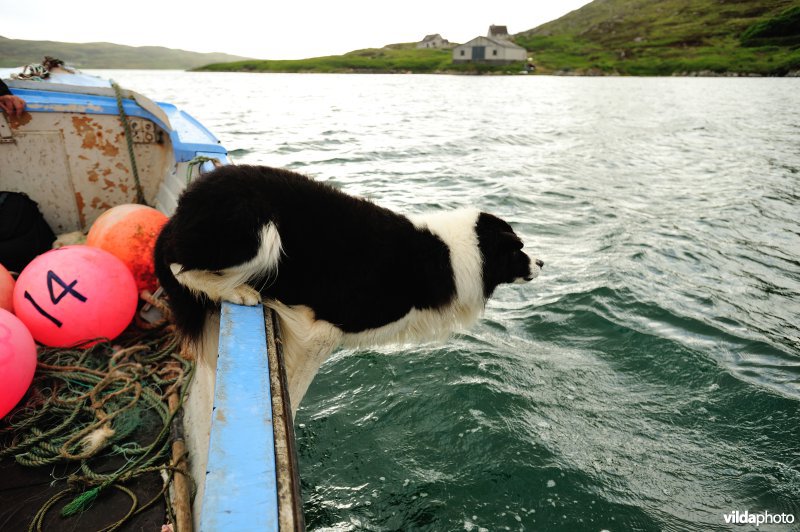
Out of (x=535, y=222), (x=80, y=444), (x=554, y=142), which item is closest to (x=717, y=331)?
(x=535, y=222)

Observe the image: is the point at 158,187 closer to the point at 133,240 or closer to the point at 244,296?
the point at 133,240

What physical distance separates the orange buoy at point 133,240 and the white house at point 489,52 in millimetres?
110518

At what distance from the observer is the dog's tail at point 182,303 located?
3047 mm

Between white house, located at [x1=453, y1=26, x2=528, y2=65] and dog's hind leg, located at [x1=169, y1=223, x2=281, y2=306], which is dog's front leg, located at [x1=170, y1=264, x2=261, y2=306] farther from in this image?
white house, located at [x1=453, y1=26, x2=528, y2=65]

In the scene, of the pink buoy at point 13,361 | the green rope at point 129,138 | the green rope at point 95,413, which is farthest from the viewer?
the green rope at point 129,138

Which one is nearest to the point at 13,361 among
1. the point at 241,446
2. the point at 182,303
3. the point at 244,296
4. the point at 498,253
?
the point at 182,303

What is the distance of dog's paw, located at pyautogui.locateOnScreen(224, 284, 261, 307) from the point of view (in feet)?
9.14

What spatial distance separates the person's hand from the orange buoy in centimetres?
173

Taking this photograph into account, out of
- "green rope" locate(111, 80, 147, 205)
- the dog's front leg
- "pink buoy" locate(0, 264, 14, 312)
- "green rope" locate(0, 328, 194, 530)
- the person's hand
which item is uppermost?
the person's hand

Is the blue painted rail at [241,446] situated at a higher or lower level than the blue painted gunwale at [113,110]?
lower

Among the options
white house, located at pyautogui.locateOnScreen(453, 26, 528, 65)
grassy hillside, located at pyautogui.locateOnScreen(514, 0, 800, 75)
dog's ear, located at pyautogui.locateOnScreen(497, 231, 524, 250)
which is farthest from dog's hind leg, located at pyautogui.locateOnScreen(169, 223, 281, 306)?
white house, located at pyautogui.locateOnScreen(453, 26, 528, 65)

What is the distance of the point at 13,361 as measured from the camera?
8.77 feet

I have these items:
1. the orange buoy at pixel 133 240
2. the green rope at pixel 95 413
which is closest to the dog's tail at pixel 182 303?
the green rope at pixel 95 413

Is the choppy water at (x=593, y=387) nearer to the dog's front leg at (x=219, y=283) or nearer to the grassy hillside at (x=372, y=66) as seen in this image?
the dog's front leg at (x=219, y=283)
